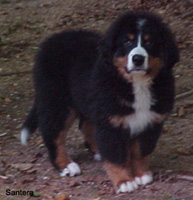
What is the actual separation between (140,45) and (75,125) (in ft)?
8.07

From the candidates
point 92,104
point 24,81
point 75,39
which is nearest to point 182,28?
point 24,81

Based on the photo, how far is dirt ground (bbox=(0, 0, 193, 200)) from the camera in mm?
4926

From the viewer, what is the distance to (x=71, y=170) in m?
5.34

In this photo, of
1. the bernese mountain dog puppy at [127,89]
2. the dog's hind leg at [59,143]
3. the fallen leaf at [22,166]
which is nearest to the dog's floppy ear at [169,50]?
the bernese mountain dog puppy at [127,89]

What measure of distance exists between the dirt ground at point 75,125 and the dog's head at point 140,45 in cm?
107

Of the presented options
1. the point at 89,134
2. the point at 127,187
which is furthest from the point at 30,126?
the point at 127,187

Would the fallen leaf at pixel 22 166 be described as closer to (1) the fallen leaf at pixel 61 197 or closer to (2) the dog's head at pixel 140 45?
(1) the fallen leaf at pixel 61 197

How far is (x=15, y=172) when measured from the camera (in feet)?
18.1

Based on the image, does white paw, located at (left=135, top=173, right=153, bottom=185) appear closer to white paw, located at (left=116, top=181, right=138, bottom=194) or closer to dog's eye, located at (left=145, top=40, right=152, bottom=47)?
white paw, located at (left=116, top=181, right=138, bottom=194)

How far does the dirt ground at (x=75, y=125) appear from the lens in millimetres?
4926

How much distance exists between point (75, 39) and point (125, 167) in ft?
4.71

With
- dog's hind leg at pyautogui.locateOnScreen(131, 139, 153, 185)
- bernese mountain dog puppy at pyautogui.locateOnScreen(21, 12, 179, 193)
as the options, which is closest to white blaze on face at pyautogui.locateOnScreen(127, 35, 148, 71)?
bernese mountain dog puppy at pyautogui.locateOnScreen(21, 12, 179, 193)

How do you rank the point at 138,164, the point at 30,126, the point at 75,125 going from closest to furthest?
the point at 138,164 → the point at 30,126 → the point at 75,125

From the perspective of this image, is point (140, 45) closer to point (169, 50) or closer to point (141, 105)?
point (169, 50)
